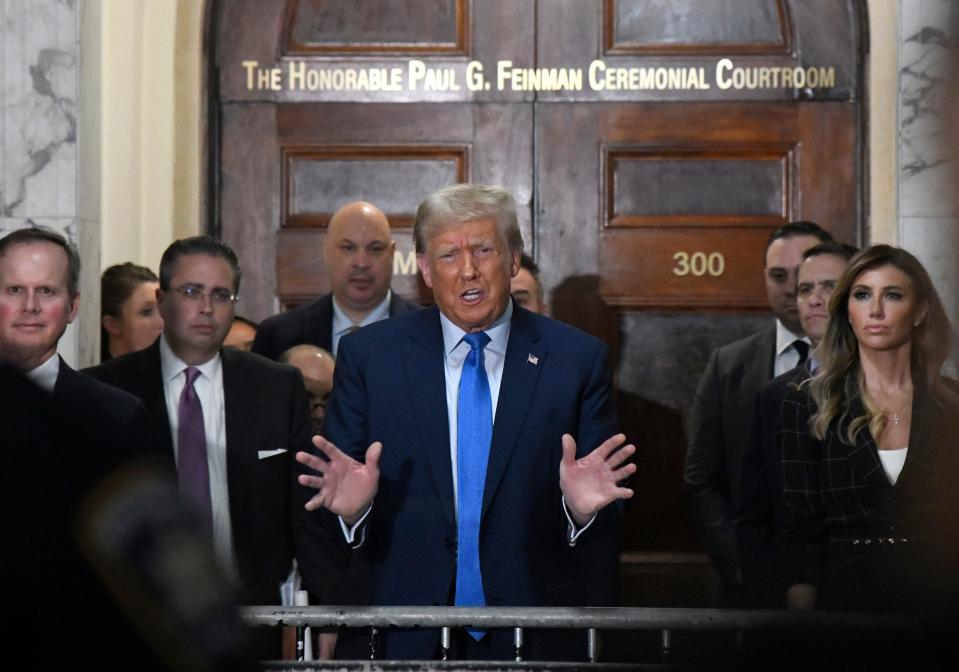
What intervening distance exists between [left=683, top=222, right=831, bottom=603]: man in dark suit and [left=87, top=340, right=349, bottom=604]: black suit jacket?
4.44 feet

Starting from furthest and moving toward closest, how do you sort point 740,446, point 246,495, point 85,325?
point 85,325, point 740,446, point 246,495

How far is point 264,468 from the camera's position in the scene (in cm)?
424

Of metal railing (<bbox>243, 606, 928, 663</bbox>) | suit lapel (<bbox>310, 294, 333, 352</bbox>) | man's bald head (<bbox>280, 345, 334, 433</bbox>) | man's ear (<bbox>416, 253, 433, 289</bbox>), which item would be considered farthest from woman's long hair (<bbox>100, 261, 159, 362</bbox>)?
metal railing (<bbox>243, 606, 928, 663</bbox>)

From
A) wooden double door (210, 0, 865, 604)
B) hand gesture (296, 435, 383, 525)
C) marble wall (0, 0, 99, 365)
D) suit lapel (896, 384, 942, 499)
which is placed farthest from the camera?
wooden double door (210, 0, 865, 604)

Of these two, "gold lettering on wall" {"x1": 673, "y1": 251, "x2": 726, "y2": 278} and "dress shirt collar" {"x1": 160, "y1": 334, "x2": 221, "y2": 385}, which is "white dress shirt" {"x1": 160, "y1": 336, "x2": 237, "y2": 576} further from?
"gold lettering on wall" {"x1": 673, "y1": 251, "x2": 726, "y2": 278}

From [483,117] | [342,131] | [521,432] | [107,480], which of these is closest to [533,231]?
[483,117]

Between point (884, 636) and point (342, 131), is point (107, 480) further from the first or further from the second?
point (342, 131)

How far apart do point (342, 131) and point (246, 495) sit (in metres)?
2.35

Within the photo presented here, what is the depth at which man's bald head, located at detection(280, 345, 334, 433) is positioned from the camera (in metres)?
4.84

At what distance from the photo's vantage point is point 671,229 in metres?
6.07

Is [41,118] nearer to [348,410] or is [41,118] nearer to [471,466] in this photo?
[348,410]

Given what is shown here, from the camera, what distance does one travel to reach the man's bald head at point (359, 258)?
203 inches

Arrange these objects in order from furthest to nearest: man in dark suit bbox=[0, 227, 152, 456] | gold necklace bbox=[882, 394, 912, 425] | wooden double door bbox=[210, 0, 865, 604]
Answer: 1. wooden double door bbox=[210, 0, 865, 604]
2. gold necklace bbox=[882, 394, 912, 425]
3. man in dark suit bbox=[0, 227, 152, 456]

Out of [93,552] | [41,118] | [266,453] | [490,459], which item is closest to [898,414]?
[490,459]
